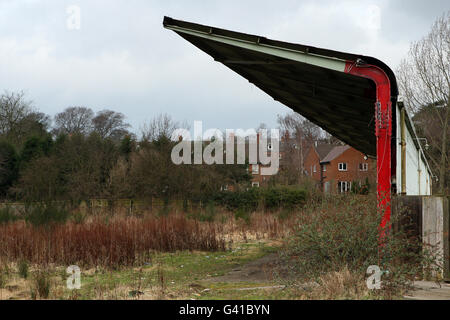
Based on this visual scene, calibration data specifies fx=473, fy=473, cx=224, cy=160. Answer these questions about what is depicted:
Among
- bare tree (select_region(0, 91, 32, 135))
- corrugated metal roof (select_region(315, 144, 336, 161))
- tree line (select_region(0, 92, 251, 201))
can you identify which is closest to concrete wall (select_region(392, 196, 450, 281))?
tree line (select_region(0, 92, 251, 201))

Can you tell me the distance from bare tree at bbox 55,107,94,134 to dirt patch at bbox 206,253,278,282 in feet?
133

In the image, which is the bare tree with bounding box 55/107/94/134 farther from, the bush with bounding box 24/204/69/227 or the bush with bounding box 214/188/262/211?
the bush with bounding box 24/204/69/227

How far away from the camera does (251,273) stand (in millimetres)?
8539

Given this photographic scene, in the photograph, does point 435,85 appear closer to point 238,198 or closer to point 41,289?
point 238,198

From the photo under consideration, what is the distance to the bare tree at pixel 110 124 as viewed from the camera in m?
48.1

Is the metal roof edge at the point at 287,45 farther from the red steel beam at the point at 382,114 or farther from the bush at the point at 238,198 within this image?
the bush at the point at 238,198

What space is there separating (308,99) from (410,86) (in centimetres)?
1958

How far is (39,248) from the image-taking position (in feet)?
32.0

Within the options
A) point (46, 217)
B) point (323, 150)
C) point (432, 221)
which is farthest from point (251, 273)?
point (323, 150)

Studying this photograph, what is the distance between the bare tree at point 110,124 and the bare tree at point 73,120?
2.34 feet

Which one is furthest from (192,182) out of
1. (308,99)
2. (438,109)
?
(438,109)

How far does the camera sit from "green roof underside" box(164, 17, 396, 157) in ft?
24.6
